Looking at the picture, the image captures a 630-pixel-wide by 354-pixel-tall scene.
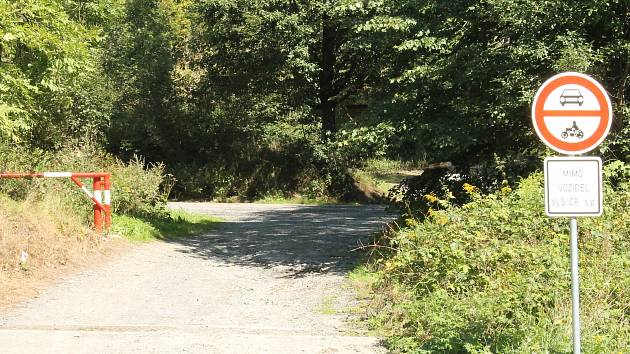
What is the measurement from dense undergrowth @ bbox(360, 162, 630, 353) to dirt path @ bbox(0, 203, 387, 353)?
0.69 metres

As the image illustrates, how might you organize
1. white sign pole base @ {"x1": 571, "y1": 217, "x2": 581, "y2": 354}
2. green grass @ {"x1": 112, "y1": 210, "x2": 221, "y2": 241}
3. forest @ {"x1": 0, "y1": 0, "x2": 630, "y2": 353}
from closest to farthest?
white sign pole base @ {"x1": 571, "y1": 217, "x2": 581, "y2": 354}
forest @ {"x1": 0, "y1": 0, "x2": 630, "y2": 353}
green grass @ {"x1": 112, "y1": 210, "x2": 221, "y2": 241}

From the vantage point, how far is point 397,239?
9.41 meters

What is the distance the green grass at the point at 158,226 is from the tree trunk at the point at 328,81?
41.6 ft

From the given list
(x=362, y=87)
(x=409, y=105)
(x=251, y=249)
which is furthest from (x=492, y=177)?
(x=362, y=87)

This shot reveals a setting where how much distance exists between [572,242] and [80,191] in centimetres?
1030

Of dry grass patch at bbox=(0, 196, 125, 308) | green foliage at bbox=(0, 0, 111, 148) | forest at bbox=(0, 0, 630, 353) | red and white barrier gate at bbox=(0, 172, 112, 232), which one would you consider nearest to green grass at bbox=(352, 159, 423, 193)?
forest at bbox=(0, 0, 630, 353)

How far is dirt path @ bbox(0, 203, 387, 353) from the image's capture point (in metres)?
6.79

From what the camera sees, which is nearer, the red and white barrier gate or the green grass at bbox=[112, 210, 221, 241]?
the red and white barrier gate

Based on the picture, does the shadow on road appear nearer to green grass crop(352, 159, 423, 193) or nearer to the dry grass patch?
the dry grass patch

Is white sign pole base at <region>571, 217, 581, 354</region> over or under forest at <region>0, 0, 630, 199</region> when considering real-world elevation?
under

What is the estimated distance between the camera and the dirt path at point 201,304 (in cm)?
679

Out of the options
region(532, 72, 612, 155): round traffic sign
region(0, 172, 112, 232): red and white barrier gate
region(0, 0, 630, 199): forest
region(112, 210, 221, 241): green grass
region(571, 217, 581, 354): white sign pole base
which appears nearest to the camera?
region(571, 217, 581, 354): white sign pole base

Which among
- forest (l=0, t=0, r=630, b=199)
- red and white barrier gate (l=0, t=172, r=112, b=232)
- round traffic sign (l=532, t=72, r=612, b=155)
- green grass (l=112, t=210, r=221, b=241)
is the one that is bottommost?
green grass (l=112, t=210, r=221, b=241)

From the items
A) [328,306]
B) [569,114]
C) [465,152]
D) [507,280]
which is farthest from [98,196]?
[569,114]
